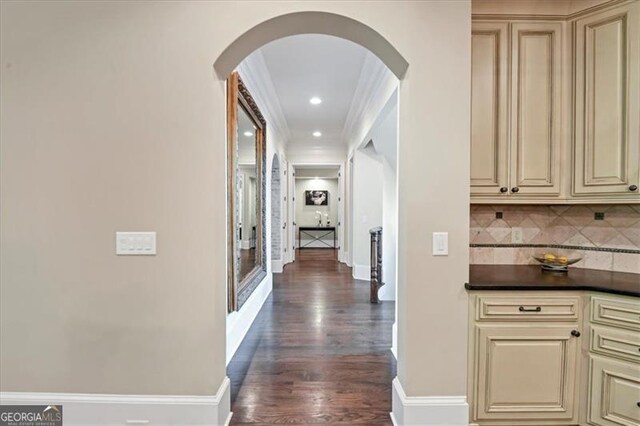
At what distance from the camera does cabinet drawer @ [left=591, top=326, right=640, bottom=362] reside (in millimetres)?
1593

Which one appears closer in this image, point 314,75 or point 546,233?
point 546,233

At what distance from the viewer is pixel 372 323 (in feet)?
11.4

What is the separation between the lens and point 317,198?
1138 centimetres

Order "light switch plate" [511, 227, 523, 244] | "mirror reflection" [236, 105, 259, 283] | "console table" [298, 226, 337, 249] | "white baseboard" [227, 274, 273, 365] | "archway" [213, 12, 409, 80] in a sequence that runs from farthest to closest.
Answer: "console table" [298, 226, 337, 249] < "mirror reflection" [236, 105, 259, 283] < "white baseboard" [227, 274, 273, 365] < "light switch plate" [511, 227, 523, 244] < "archway" [213, 12, 409, 80]

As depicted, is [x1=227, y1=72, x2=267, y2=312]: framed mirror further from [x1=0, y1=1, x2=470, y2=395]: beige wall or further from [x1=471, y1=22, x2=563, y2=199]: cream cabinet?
[x1=471, y1=22, x2=563, y2=199]: cream cabinet

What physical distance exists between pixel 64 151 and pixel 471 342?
8.51 feet

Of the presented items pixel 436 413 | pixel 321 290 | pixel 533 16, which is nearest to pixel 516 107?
pixel 533 16

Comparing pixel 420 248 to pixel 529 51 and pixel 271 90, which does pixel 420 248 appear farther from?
pixel 271 90

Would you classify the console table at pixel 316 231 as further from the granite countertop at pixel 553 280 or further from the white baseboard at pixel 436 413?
the white baseboard at pixel 436 413

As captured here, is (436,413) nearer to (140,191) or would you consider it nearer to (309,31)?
(140,191)

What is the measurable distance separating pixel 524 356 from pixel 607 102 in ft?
5.38

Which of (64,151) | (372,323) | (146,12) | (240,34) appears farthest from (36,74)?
(372,323)

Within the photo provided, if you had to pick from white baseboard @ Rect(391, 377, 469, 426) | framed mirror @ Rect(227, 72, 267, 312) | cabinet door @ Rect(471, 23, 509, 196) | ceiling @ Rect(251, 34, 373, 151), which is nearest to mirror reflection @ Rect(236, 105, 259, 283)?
framed mirror @ Rect(227, 72, 267, 312)

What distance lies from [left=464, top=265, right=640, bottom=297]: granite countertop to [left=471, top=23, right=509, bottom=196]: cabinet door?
0.65m
